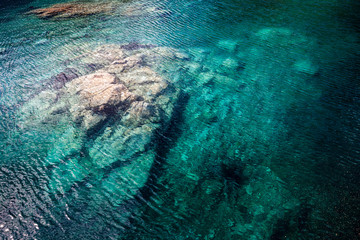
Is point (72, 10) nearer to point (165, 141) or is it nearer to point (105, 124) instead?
point (105, 124)

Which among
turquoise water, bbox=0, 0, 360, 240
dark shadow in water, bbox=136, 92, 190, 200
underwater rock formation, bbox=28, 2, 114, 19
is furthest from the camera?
underwater rock formation, bbox=28, 2, 114, 19

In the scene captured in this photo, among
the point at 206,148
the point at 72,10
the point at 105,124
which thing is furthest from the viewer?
the point at 72,10

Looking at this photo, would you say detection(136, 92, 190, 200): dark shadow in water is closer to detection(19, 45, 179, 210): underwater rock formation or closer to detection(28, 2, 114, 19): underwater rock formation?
detection(19, 45, 179, 210): underwater rock formation

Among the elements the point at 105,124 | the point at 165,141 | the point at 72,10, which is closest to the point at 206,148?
the point at 165,141

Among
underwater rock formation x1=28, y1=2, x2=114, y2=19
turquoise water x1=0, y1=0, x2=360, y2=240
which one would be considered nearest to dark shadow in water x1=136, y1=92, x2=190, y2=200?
turquoise water x1=0, y1=0, x2=360, y2=240

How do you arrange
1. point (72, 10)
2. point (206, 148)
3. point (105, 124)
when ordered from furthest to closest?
point (72, 10)
point (105, 124)
point (206, 148)

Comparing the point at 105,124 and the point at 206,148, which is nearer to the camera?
the point at 206,148
